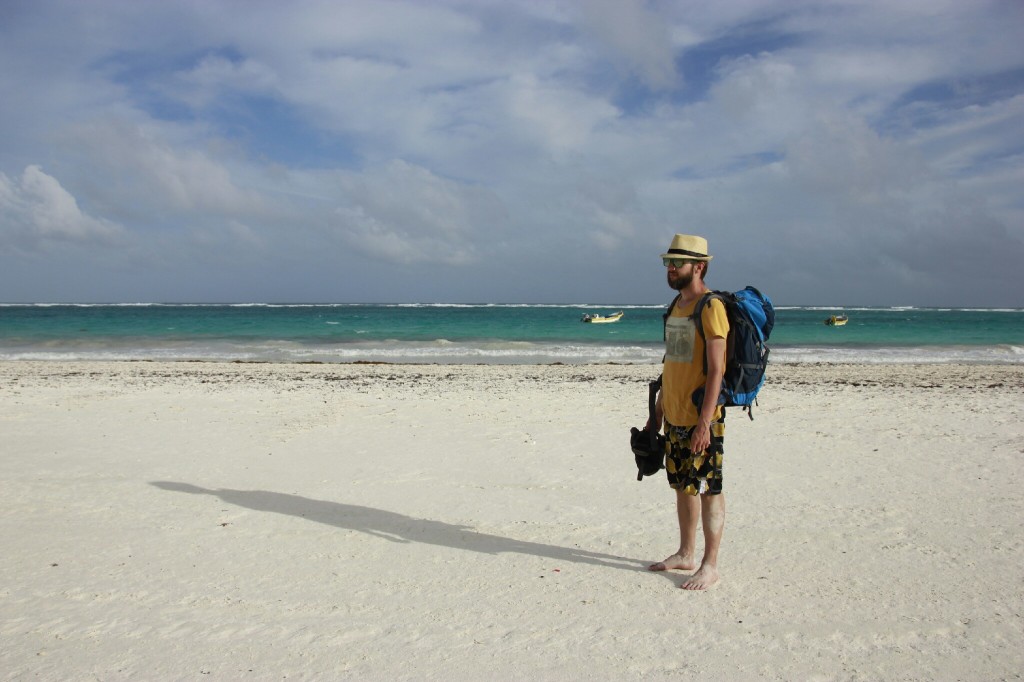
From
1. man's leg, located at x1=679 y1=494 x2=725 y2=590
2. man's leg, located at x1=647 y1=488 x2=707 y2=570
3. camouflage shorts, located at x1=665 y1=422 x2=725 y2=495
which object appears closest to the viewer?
camouflage shorts, located at x1=665 y1=422 x2=725 y2=495

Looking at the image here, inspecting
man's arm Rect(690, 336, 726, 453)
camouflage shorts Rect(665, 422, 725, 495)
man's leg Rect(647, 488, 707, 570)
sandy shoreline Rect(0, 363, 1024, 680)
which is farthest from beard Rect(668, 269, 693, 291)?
sandy shoreline Rect(0, 363, 1024, 680)

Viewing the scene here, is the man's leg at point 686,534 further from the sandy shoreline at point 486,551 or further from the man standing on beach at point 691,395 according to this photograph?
the sandy shoreline at point 486,551

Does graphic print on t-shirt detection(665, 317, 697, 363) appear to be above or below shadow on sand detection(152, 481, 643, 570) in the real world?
above

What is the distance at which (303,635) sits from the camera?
11.0ft

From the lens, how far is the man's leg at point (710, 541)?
154 inches

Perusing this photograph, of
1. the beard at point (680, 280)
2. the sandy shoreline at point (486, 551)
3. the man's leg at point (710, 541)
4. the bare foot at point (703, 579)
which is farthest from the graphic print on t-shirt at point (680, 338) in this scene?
the sandy shoreline at point (486, 551)

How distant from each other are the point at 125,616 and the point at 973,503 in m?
5.97

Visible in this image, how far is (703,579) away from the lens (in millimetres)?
3941

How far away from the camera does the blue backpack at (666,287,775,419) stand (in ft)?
12.1

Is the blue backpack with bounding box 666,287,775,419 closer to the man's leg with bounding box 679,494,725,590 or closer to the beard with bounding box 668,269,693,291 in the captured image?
the beard with bounding box 668,269,693,291

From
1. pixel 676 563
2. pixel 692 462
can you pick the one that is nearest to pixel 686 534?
pixel 676 563

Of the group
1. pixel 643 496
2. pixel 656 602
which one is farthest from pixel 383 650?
pixel 643 496

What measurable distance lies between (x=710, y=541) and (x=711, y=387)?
94cm

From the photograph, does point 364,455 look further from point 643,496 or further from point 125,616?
point 125,616
